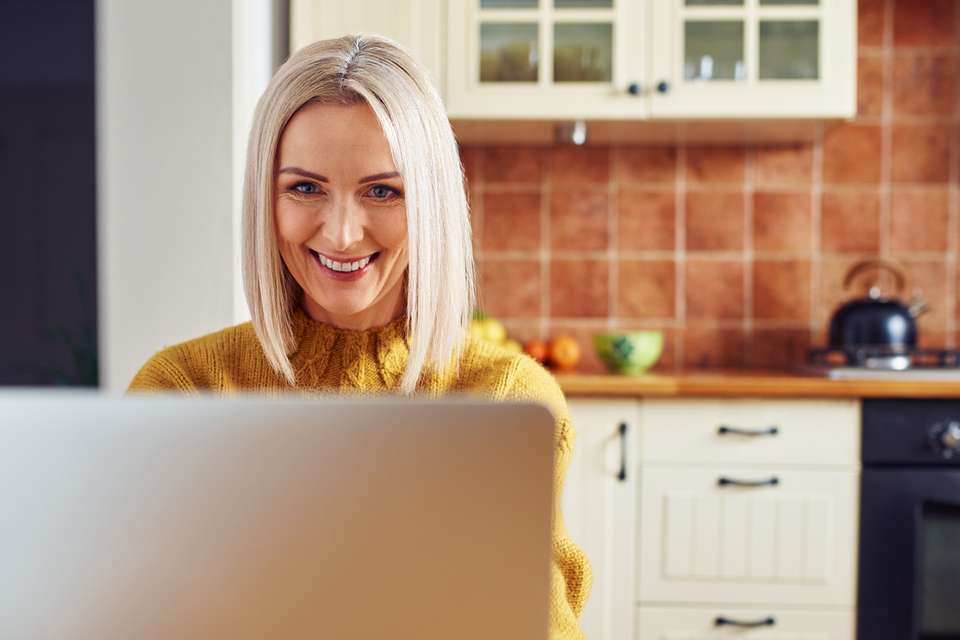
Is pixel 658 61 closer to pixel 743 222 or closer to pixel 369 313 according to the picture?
pixel 743 222

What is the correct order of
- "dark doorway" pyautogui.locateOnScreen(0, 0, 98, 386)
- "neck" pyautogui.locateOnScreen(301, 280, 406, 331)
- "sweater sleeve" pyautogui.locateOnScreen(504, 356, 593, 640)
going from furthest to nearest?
1. "dark doorway" pyautogui.locateOnScreen(0, 0, 98, 386)
2. "neck" pyautogui.locateOnScreen(301, 280, 406, 331)
3. "sweater sleeve" pyautogui.locateOnScreen(504, 356, 593, 640)

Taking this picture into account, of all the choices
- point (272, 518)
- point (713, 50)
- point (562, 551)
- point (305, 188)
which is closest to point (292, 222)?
point (305, 188)

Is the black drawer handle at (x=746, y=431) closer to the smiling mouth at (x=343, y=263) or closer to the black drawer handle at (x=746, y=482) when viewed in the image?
the black drawer handle at (x=746, y=482)

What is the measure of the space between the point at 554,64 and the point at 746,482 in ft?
3.61

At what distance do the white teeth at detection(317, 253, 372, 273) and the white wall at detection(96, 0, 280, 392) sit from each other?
0.93m

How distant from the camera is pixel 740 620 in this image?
2.06m

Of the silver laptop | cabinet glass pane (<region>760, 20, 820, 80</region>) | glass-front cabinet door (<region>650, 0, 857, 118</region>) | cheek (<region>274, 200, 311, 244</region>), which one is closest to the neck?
cheek (<region>274, 200, 311, 244</region>)

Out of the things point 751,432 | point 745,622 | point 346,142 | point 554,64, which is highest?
point 554,64

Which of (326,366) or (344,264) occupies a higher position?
(344,264)

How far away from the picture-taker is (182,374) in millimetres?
992

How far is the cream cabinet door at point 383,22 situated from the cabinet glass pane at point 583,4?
0.29m

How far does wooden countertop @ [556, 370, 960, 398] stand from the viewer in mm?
2014

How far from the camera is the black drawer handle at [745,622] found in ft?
6.72

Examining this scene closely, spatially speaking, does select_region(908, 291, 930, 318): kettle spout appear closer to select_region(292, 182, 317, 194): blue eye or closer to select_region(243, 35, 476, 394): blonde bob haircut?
select_region(243, 35, 476, 394): blonde bob haircut
